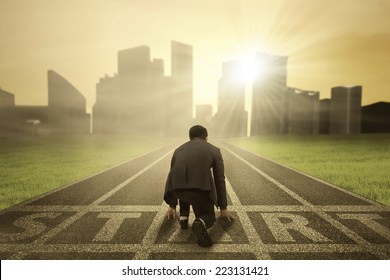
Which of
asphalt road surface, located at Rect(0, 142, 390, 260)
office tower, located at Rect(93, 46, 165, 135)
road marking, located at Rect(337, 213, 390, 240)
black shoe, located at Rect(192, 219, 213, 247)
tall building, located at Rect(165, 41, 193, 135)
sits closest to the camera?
asphalt road surface, located at Rect(0, 142, 390, 260)

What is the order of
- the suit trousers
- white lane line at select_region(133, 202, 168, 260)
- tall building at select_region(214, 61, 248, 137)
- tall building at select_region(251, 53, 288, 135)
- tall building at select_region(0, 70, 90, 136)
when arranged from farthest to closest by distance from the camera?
1. tall building at select_region(214, 61, 248, 137)
2. tall building at select_region(0, 70, 90, 136)
3. tall building at select_region(251, 53, 288, 135)
4. the suit trousers
5. white lane line at select_region(133, 202, 168, 260)

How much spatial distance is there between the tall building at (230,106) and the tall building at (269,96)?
8287 mm

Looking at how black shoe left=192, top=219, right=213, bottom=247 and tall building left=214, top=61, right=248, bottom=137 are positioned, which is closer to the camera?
black shoe left=192, top=219, right=213, bottom=247

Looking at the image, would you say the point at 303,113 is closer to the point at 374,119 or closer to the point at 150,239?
the point at 374,119

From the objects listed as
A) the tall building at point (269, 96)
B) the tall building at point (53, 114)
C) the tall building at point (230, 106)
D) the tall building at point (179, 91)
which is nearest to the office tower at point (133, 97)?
the tall building at point (179, 91)

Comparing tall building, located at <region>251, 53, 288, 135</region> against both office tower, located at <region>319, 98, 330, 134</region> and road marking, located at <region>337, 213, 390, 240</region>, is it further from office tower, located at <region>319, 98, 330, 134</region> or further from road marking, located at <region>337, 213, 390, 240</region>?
road marking, located at <region>337, 213, 390, 240</region>

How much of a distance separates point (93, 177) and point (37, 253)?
8.12 m

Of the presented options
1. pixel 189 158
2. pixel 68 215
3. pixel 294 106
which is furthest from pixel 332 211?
pixel 294 106

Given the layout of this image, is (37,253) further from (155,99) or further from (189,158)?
(155,99)

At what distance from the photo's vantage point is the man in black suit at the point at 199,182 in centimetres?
514

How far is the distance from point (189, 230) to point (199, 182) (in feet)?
4.04

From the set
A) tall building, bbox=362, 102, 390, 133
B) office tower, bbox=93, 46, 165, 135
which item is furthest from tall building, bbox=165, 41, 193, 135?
tall building, bbox=362, 102, 390, 133

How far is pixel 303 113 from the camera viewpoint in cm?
18438

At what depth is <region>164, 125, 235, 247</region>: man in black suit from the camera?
514 cm
